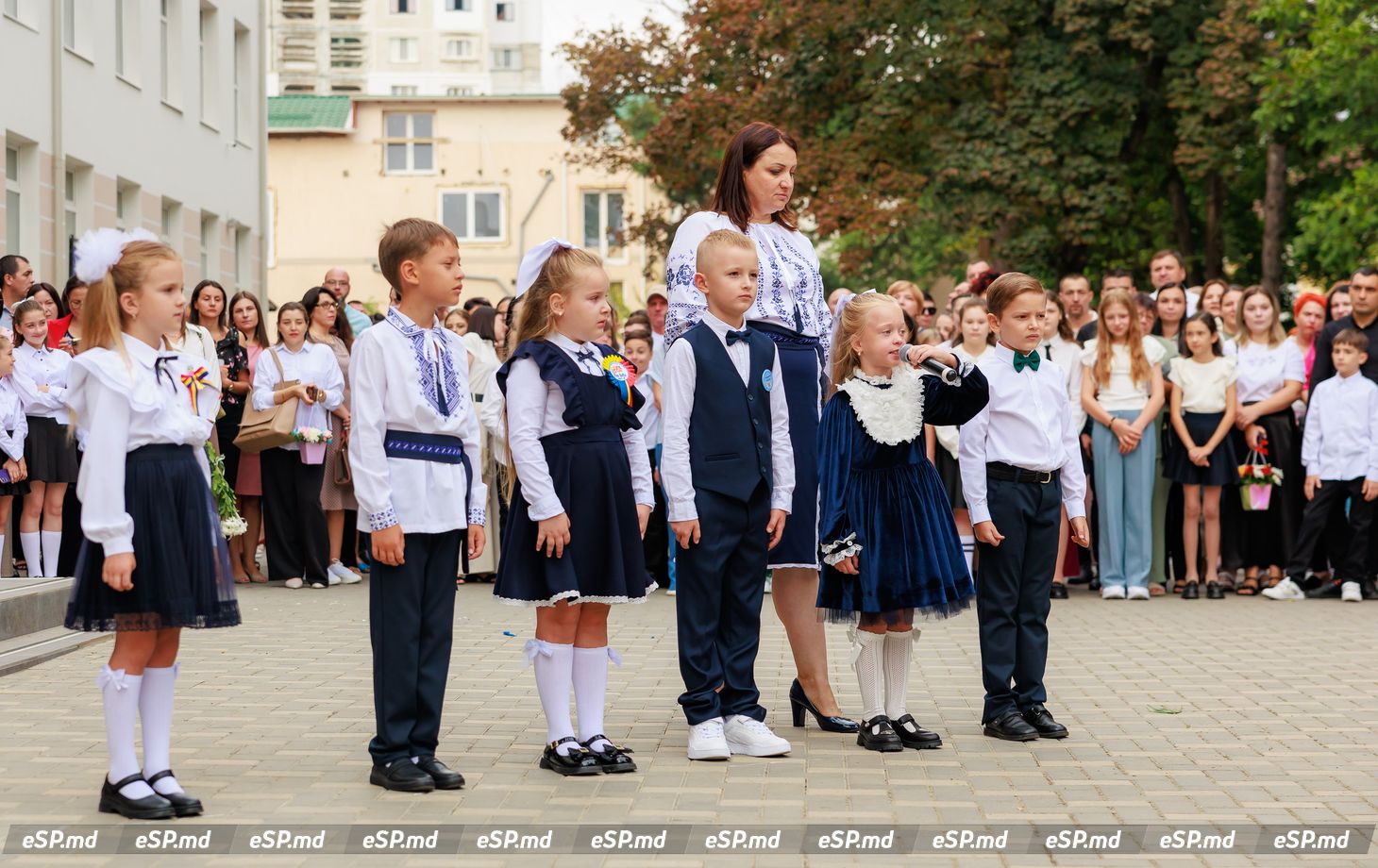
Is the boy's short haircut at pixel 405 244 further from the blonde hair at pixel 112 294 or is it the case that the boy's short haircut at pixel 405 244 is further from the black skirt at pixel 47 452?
the black skirt at pixel 47 452

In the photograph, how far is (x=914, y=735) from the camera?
6.74 metres

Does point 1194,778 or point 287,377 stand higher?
point 287,377

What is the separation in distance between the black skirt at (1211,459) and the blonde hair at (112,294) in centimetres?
934

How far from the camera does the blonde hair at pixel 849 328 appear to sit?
699 cm

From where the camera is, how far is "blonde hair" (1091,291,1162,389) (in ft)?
42.5

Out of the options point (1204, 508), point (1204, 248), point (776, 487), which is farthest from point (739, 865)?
point (1204, 248)

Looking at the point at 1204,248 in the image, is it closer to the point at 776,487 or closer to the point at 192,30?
the point at 192,30

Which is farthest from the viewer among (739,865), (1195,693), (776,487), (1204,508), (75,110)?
(75,110)

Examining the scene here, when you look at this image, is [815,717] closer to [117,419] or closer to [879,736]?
[879,736]

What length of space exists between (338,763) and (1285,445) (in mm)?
9199

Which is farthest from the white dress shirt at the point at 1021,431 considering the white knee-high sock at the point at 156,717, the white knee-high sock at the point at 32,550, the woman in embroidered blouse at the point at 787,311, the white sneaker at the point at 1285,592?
the white knee-high sock at the point at 32,550

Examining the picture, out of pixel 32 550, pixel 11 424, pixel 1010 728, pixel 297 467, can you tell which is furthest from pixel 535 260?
pixel 297 467

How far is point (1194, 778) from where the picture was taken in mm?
6125

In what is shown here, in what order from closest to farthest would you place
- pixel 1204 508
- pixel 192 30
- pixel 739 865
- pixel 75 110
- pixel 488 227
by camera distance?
pixel 739 865
pixel 1204 508
pixel 75 110
pixel 192 30
pixel 488 227
